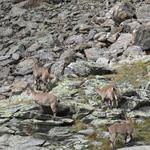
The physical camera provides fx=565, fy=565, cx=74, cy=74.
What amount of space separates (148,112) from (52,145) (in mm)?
4775

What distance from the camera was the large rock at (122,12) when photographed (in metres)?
39.3

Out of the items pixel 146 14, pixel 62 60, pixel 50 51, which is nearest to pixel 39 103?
pixel 62 60

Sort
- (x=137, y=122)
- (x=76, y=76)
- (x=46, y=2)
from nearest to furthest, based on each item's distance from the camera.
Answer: (x=137, y=122), (x=76, y=76), (x=46, y=2)

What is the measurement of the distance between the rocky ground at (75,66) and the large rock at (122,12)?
0.16 feet

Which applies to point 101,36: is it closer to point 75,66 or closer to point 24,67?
point 24,67

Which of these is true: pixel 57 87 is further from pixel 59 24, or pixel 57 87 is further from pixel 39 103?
pixel 59 24

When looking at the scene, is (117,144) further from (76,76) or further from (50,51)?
(50,51)

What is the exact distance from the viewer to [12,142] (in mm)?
20406

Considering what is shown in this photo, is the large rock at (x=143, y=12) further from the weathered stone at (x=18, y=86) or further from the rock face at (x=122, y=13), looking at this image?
the weathered stone at (x=18, y=86)

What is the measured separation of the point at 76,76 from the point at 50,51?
990cm

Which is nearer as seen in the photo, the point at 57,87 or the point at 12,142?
the point at 12,142

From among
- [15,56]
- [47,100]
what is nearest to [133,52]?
[15,56]

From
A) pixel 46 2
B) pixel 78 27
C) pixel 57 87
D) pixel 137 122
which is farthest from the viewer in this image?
pixel 46 2

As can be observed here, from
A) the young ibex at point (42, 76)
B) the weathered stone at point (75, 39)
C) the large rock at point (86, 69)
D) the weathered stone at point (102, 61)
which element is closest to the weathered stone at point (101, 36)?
the weathered stone at point (75, 39)
